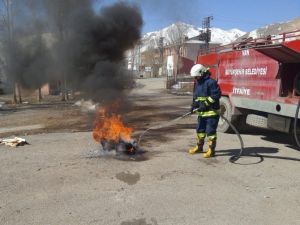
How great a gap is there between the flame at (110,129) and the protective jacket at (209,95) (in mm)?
1660

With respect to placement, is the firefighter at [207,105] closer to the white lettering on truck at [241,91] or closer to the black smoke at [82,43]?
the white lettering on truck at [241,91]

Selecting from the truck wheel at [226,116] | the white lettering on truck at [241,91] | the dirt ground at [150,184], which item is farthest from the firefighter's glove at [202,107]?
the truck wheel at [226,116]

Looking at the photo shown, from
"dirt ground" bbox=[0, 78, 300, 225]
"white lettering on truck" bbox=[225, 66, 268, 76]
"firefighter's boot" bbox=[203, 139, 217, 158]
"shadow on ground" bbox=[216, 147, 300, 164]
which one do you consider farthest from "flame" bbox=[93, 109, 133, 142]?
"white lettering on truck" bbox=[225, 66, 268, 76]

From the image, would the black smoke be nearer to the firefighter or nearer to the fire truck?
the firefighter

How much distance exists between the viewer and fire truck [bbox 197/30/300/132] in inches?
293

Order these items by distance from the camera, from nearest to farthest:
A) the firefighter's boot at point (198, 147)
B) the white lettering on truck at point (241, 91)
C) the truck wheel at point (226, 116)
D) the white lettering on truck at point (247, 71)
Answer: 1. the firefighter's boot at point (198, 147)
2. the white lettering on truck at point (247, 71)
3. the white lettering on truck at point (241, 91)
4. the truck wheel at point (226, 116)

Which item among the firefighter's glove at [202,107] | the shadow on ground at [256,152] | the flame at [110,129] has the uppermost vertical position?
the firefighter's glove at [202,107]

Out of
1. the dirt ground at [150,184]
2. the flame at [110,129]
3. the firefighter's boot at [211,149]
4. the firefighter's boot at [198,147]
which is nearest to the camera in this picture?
the dirt ground at [150,184]

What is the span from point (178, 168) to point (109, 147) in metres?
1.79

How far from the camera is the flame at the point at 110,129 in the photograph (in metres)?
7.86

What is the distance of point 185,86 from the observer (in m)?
36.7

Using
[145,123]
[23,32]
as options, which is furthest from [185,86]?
[23,32]

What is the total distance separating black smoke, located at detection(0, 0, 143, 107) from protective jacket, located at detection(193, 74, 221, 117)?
211cm

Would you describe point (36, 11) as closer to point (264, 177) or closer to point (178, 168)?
point (178, 168)
